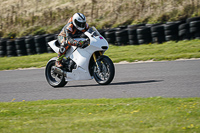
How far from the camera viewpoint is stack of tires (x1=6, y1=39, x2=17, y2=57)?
1836cm

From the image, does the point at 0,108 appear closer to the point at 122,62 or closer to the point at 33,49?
the point at 122,62

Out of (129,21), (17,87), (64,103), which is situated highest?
(64,103)

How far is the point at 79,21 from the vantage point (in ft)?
26.7

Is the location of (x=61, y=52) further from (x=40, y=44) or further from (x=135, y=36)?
(x=40, y=44)

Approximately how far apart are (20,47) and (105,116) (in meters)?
14.0

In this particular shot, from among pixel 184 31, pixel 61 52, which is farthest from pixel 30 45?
pixel 61 52

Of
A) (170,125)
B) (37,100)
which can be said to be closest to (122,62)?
(37,100)

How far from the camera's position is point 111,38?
17344mm

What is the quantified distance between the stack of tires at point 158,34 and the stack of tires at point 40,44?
5.89 meters

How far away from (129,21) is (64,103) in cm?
1790

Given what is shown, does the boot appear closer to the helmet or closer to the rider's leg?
the rider's leg

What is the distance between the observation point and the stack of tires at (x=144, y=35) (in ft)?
52.6

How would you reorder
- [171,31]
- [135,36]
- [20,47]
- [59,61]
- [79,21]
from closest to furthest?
[79,21], [59,61], [171,31], [135,36], [20,47]

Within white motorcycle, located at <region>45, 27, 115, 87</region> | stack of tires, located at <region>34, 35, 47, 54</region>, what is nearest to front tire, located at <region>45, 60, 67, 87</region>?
white motorcycle, located at <region>45, 27, 115, 87</region>
